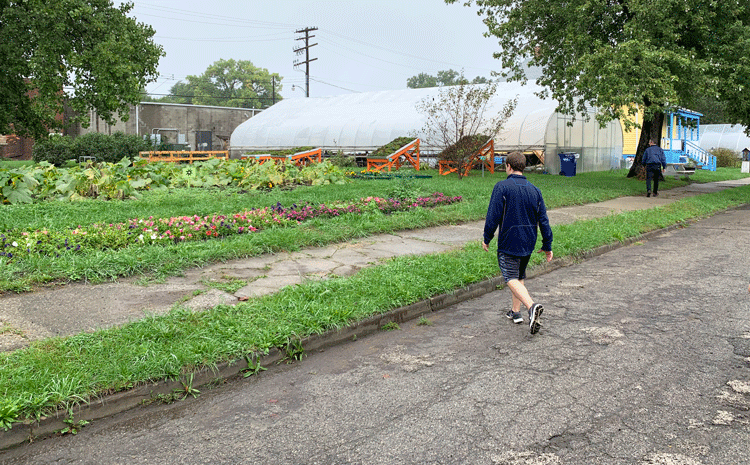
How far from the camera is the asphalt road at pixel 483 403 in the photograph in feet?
10.9

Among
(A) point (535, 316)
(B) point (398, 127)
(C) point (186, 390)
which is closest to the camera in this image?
(C) point (186, 390)

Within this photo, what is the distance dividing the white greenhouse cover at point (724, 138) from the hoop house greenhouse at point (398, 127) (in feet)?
65.2

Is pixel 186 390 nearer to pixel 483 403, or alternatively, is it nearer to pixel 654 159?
pixel 483 403

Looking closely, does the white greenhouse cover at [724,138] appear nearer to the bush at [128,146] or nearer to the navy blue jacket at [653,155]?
the navy blue jacket at [653,155]

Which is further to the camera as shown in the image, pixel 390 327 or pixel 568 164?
pixel 568 164

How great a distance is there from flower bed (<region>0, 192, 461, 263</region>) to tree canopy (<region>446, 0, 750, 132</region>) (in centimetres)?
921

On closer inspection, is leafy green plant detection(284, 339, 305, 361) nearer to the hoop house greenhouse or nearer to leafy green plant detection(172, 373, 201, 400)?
leafy green plant detection(172, 373, 201, 400)

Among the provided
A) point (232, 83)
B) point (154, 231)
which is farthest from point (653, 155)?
point (232, 83)

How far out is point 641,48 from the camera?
16.2 metres

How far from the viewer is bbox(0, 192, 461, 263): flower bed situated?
7402mm

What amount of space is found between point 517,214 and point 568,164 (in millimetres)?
22684

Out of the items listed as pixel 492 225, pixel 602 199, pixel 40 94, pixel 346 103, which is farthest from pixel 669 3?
pixel 346 103

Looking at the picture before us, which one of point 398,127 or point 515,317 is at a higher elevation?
point 398,127

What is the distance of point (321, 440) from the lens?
3.45m
